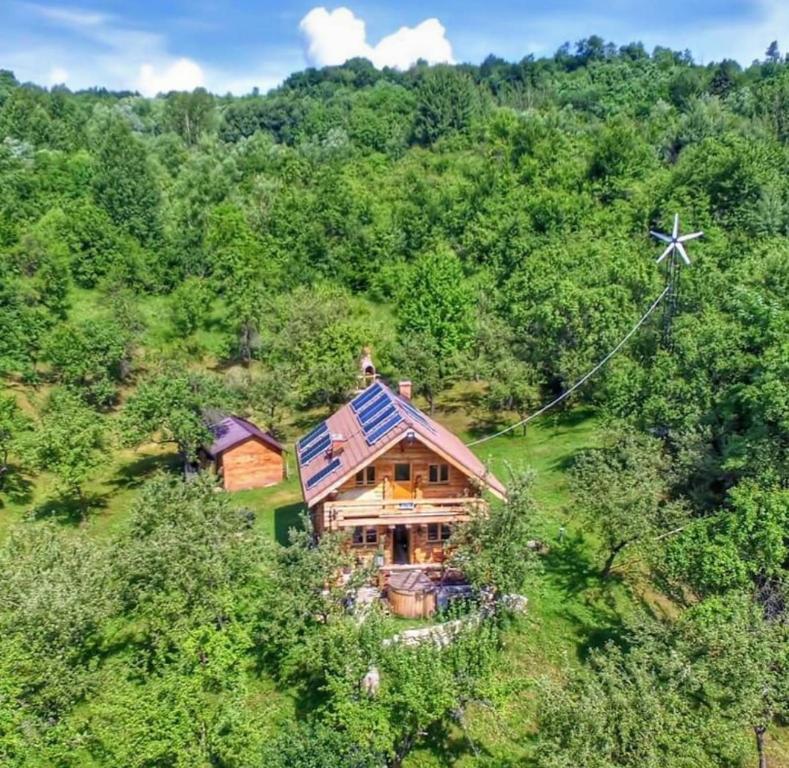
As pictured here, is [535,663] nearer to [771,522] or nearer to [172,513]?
[771,522]

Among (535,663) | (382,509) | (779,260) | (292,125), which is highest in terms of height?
(292,125)

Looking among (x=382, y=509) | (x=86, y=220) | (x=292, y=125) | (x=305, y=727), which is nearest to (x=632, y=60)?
(x=292, y=125)

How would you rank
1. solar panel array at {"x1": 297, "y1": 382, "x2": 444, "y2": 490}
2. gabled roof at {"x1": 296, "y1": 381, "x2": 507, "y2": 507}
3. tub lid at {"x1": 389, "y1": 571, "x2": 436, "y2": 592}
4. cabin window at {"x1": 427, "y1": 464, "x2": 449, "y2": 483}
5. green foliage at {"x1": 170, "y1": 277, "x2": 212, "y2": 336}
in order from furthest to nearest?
green foliage at {"x1": 170, "y1": 277, "x2": 212, "y2": 336}
cabin window at {"x1": 427, "y1": 464, "x2": 449, "y2": 483}
solar panel array at {"x1": 297, "y1": 382, "x2": 444, "y2": 490}
gabled roof at {"x1": 296, "y1": 381, "x2": 507, "y2": 507}
tub lid at {"x1": 389, "y1": 571, "x2": 436, "y2": 592}

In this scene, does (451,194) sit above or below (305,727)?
above

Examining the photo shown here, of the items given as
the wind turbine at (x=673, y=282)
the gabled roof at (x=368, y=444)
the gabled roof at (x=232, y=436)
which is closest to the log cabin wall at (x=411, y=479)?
the gabled roof at (x=368, y=444)

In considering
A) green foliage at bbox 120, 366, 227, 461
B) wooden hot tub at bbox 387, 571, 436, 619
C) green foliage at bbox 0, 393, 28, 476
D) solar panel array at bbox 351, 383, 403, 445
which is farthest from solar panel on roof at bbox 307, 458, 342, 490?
green foliage at bbox 0, 393, 28, 476

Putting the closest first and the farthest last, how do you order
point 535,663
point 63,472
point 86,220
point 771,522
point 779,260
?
point 771,522, point 535,663, point 779,260, point 63,472, point 86,220

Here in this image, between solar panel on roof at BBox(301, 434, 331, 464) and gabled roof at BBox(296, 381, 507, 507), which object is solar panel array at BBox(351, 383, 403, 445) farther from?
solar panel on roof at BBox(301, 434, 331, 464)
